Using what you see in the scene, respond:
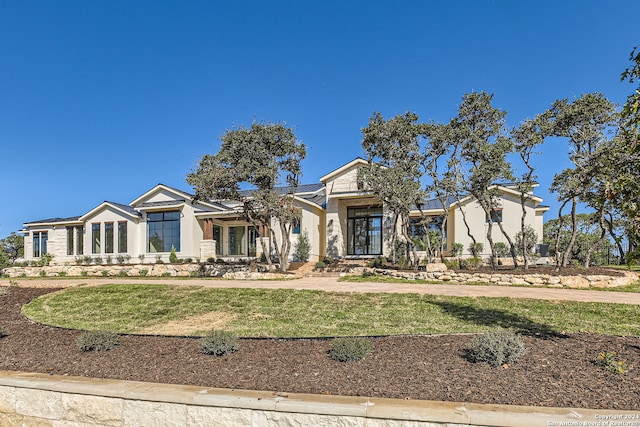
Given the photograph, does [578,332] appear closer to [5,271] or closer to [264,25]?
[264,25]

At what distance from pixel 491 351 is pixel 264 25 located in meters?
12.3

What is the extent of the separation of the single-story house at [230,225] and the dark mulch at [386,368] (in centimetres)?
1524

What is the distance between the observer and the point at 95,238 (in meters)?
28.7

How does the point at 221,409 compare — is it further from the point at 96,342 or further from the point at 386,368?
the point at 96,342

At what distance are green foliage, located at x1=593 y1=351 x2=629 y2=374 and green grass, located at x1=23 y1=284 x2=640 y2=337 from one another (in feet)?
6.34

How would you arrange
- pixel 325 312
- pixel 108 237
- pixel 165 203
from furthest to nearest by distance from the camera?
pixel 108 237 → pixel 165 203 → pixel 325 312

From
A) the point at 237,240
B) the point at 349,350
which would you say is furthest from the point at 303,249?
the point at 349,350

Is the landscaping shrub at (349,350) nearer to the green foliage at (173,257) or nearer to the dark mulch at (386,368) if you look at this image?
the dark mulch at (386,368)

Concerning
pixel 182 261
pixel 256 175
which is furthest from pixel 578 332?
pixel 182 261

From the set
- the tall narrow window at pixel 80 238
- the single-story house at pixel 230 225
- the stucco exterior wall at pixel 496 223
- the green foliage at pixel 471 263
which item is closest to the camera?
the green foliage at pixel 471 263

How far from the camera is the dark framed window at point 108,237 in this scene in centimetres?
2807

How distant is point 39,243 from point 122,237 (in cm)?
1021

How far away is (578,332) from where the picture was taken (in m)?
6.25

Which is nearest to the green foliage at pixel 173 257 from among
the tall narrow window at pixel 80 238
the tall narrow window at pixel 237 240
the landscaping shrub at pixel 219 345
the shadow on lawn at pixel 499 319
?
the tall narrow window at pixel 237 240
